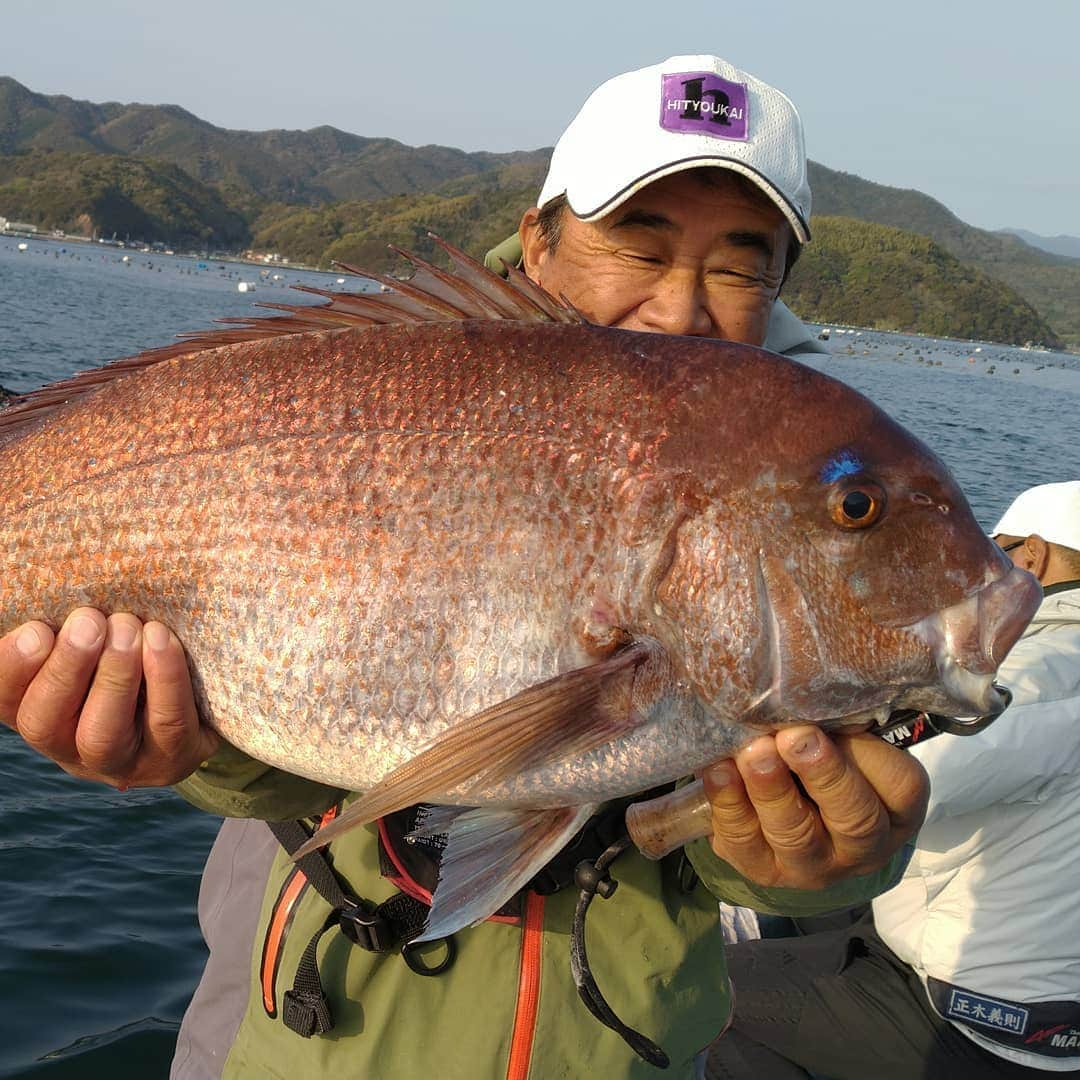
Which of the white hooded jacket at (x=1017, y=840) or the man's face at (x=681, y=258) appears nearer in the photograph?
the man's face at (x=681, y=258)

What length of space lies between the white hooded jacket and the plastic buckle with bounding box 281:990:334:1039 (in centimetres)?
230

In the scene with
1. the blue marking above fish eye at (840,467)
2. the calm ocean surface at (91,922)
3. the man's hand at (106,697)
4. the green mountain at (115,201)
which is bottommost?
the calm ocean surface at (91,922)

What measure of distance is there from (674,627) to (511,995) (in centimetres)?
108

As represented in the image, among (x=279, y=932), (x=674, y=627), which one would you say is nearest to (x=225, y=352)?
(x=674, y=627)

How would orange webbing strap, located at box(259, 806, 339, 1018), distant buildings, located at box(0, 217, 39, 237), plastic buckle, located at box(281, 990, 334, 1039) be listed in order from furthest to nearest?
1. distant buildings, located at box(0, 217, 39, 237)
2. orange webbing strap, located at box(259, 806, 339, 1018)
3. plastic buckle, located at box(281, 990, 334, 1039)

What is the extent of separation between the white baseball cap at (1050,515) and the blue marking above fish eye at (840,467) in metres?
2.58

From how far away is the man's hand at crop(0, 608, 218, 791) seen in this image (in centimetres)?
197

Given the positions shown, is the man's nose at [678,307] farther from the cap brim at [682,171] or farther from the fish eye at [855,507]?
the fish eye at [855,507]

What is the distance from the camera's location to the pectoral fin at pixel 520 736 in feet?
5.52

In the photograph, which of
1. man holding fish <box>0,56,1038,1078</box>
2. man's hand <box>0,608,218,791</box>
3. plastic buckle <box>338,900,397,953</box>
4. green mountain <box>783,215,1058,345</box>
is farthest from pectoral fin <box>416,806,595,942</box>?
green mountain <box>783,215,1058,345</box>

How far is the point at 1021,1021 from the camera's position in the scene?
3764 mm

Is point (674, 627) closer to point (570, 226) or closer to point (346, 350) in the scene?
point (346, 350)

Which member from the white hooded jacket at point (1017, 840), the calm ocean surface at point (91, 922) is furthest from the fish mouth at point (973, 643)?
the calm ocean surface at point (91, 922)

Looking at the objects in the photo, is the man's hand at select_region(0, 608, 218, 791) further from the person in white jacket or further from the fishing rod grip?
the person in white jacket
